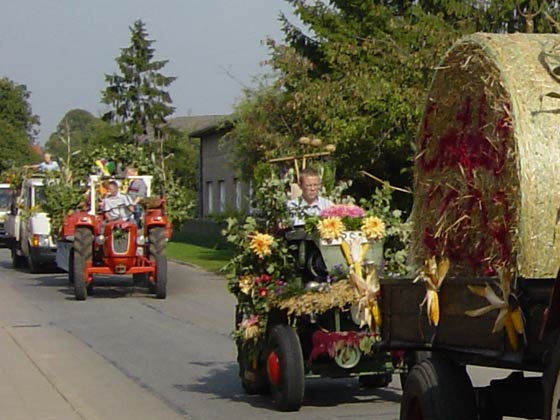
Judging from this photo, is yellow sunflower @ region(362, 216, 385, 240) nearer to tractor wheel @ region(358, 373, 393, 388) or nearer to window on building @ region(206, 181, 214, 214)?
tractor wheel @ region(358, 373, 393, 388)

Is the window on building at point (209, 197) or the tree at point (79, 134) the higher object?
the tree at point (79, 134)

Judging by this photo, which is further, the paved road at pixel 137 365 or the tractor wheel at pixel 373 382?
the tractor wheel at pixel 373 382

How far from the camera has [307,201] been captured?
1051 cm

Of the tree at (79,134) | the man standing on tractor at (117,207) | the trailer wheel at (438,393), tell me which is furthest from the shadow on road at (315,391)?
the tree at (79,134)

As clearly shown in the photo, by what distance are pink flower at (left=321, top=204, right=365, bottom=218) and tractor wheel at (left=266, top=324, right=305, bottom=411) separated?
0.97 metres

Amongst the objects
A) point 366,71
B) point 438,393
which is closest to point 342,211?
point 438,393

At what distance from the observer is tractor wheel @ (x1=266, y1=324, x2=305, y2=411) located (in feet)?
31.6

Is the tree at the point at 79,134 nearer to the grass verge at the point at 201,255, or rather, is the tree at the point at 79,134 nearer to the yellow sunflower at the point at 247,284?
the grass verge at the point at 201,255

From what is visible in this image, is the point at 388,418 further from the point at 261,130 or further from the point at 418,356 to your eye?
the point at 261,130

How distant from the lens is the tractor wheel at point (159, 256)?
20719mm

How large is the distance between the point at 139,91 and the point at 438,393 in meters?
68.6

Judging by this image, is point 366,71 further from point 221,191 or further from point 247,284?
point 221,191

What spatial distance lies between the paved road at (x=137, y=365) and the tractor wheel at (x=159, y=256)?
24 cm

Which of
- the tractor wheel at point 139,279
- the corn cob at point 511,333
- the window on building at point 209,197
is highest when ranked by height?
the window on building at point 209,197
